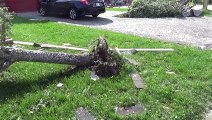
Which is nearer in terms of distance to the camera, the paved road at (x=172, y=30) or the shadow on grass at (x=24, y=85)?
the shadow on grass at (x=24, y=85)

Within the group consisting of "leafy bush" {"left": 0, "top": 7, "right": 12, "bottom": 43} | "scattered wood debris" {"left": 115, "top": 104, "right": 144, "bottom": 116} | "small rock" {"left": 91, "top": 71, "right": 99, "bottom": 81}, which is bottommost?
"scattered wood debris" {"left": 115, "top": 104, "right": 144, "bottom": 116}

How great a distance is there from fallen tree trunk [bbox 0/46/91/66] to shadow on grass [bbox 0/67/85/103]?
0.91 feet

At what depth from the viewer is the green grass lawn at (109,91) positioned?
18.7ft

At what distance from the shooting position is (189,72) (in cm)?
758

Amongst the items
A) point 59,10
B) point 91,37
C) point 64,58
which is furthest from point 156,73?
point 59,10

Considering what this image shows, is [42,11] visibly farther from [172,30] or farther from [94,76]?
[94,76]

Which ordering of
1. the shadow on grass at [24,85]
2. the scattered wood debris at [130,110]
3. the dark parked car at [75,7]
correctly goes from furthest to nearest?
the dark parked car at [75,7]
the shadow on grass at [24,85]
the scattered wood debris at [130,110]

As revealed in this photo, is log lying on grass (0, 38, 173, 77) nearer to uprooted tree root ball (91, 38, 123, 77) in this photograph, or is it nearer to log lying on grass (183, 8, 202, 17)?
uprooted tree root ball (91, 38, 123, 77)


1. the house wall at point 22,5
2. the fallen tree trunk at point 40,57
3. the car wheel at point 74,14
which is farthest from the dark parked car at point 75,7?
the fallen tree trunk at point 40,57

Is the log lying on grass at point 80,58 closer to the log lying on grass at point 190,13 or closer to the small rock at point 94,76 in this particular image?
the small rock at point 94,76

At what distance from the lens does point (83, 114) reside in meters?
5.61

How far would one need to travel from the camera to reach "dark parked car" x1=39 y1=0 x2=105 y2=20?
17.7 meters

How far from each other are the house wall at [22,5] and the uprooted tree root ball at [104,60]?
16783mm

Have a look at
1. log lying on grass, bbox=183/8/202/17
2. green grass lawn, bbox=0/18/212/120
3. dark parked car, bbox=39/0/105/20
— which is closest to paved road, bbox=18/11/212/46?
dark parked car, bbox=39/0/105/20
